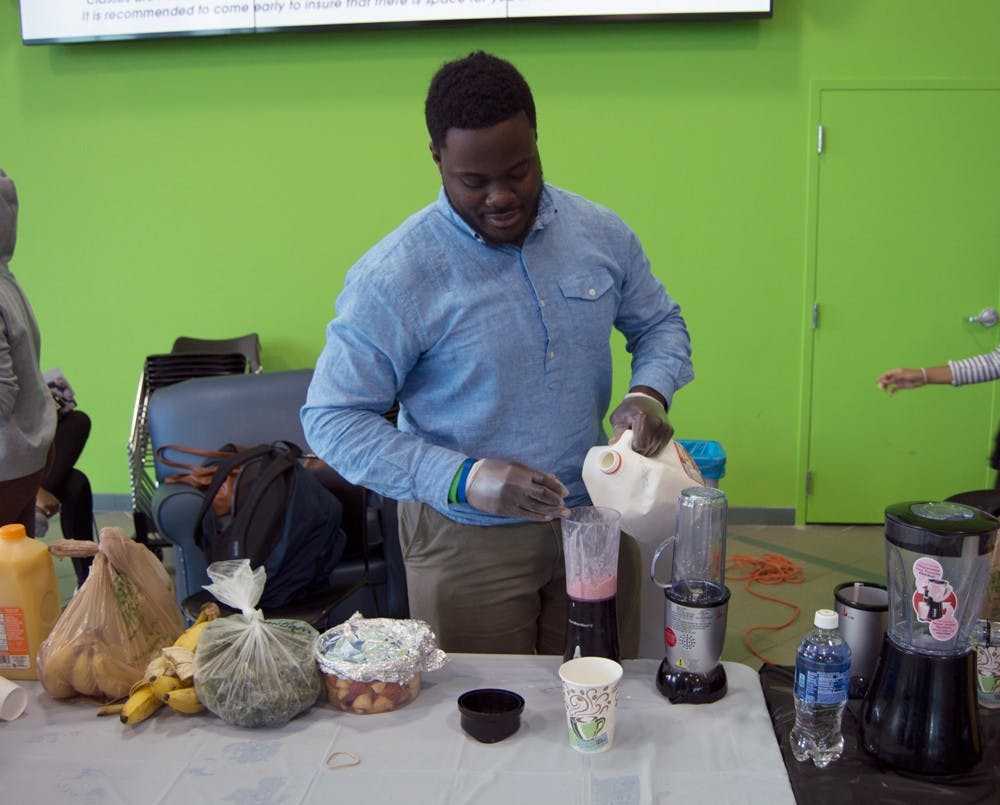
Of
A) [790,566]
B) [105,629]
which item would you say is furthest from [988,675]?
[790,566]

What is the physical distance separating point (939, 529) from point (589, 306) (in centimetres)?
66

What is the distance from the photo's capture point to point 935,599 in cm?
106

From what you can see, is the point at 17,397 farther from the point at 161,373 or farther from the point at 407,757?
the point at 407,757

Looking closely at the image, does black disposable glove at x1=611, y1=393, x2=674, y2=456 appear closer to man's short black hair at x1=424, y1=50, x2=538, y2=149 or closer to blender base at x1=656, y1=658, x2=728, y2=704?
blender base at x1=656, y1=658, x2=728, y2=704

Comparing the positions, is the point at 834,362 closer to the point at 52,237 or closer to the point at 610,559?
the point at 610,559

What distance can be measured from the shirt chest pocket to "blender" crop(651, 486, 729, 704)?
324mm

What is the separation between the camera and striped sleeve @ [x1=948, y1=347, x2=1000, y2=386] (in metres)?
2.76

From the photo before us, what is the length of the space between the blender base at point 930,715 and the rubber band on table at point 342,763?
670mm

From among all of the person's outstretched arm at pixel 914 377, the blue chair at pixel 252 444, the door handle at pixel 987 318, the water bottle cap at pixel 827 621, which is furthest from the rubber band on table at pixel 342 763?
the door handle at pixel 987 318

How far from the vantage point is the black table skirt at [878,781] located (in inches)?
40.9

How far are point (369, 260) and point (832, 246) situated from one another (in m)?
2.96

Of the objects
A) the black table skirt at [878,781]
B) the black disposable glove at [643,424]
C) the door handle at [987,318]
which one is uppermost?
the door handle at [987,318]

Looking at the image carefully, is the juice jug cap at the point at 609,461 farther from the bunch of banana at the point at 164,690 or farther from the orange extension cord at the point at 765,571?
the orange extension cord at the point at 765,571

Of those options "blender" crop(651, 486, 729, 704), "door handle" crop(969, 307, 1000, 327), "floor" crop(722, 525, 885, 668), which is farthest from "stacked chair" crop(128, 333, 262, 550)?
"door handle" crop(969, 307, 1000, 327)
